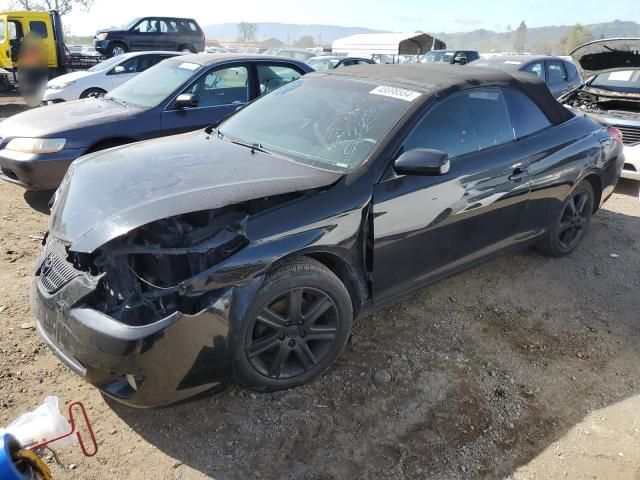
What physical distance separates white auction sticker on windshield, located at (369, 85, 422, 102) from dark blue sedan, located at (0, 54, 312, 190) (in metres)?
2.57

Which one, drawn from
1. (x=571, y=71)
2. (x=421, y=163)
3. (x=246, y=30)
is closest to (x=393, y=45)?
(x=571, y=71)


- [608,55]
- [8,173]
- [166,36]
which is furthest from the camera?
[166,36]

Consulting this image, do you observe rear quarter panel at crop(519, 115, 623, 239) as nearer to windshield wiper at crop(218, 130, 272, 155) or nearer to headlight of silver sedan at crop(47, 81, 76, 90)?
windshield wiper at crop(218, 130, 272, 155)

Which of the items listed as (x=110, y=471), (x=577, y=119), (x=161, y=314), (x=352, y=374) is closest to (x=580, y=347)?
(x=352, y=374)

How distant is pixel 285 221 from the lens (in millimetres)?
2465

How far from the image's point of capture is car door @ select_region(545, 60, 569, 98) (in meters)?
9.53

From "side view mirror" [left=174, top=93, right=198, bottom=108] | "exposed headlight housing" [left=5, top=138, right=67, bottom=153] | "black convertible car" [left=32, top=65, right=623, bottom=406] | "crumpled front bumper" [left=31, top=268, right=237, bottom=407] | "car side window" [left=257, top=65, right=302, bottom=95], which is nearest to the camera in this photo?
"crumpled front bumper" [left=31, top=268, right=237, bottom=407]

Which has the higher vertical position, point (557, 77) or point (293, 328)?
point (557, 77)

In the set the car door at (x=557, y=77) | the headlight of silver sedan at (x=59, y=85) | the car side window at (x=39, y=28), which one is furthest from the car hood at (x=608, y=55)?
the car side window at (x=39, y=28)

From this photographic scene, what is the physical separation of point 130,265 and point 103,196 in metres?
0.46

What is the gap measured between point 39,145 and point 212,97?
1831mm

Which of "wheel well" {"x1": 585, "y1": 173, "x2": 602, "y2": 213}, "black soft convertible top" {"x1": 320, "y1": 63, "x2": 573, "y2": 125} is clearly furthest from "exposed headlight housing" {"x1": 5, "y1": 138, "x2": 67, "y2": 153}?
"wheel well" {"x1": 585, "y1": 173, "x2": 602, "y2": 213}

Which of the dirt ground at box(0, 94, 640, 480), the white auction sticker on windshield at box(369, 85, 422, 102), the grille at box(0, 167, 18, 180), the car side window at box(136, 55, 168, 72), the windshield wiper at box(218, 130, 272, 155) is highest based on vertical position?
the white auction sticker on windshield at box(369, 85, 422, 102)

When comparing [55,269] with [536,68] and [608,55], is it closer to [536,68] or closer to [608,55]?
[608,55]
